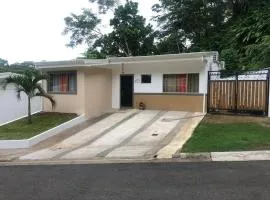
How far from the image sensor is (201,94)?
1955 centimetres

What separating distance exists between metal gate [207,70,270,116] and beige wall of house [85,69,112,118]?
6.00m

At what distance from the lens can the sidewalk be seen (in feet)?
33.9

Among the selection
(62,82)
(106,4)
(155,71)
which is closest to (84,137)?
(62,82)

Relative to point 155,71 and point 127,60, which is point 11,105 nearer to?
point 127,60

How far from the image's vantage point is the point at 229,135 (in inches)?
538

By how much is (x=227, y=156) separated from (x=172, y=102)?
1002 centimetres

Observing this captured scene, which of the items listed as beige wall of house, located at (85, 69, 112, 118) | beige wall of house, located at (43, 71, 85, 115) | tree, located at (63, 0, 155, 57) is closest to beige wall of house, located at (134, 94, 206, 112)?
beige wall of house, located at (85, 69, 112, 118)

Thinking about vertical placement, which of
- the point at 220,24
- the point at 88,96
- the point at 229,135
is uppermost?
the point at 220,24

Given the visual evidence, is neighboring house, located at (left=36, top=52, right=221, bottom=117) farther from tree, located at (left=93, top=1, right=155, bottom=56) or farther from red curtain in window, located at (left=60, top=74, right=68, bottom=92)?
tree, located at (left=93, top=1, right=155, bottom=56)

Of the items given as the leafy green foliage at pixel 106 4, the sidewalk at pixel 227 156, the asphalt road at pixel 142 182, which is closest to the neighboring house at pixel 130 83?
the sidewalk at pixel 227 156

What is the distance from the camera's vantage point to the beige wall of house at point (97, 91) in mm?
20641

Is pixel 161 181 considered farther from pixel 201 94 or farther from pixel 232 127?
pixel 201 94

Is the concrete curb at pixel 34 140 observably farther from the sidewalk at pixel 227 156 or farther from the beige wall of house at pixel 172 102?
the sidewalk at pixel 227 156

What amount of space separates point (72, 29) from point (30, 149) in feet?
82.4
